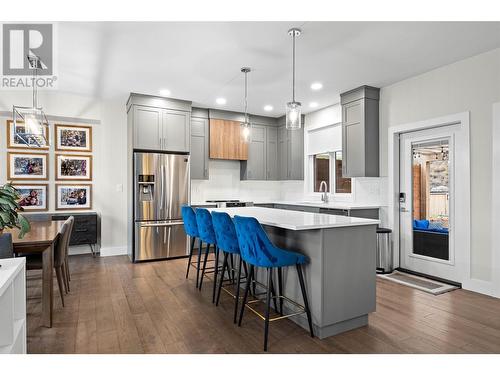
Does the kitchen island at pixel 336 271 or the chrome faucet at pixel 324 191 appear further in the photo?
the chrome faucet at pixel 324 191

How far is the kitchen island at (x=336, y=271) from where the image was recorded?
7.95 feet

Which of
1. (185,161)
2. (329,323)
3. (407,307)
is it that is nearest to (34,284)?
(185,161)

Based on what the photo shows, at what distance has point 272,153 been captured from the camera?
6.67 meters

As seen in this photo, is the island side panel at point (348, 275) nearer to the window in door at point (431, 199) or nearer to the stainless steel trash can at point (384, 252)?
the stainless steel trash can at point (384, 252)

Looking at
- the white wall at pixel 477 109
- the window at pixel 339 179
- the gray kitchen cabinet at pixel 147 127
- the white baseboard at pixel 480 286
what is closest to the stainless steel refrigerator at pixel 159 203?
the gray kitchen cabinet at pixel 147 127

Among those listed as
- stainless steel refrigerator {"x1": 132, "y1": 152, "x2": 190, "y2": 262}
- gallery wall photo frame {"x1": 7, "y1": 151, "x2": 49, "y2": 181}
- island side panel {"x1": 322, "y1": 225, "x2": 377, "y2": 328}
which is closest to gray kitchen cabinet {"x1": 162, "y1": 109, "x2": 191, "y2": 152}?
stainless steel refrigerator {"x1": 132, "y1": 152, "x2": 190, "y2": 262}

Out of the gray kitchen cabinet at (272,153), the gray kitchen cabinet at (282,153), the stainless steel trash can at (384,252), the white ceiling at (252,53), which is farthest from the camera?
the gray kitchen cabinet at (272,153)

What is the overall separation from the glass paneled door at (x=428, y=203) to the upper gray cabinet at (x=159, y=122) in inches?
136

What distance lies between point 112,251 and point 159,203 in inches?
51.1

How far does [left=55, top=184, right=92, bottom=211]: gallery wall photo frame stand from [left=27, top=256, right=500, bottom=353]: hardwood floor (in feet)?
5.84

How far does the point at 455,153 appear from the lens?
3.79m

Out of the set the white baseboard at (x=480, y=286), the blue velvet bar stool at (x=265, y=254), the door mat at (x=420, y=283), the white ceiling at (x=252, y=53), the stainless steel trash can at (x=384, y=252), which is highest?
the white ceiling at (x=252, y=53)

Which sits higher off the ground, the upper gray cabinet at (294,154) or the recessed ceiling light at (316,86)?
the recessed ceiling light at (316,86)

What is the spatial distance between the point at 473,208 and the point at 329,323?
2405mm
